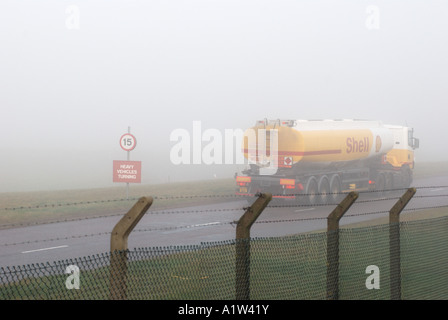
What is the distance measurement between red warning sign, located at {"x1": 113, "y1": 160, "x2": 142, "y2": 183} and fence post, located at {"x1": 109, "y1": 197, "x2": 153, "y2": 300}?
20.5 m

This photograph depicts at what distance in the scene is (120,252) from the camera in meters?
5.71

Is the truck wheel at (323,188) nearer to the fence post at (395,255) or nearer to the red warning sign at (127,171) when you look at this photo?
the red warning sign at (127,171)

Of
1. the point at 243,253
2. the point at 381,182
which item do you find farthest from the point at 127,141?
the point at 243,253

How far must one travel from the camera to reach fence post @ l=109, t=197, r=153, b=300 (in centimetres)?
562

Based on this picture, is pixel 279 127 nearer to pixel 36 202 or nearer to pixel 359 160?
pixel 359 160

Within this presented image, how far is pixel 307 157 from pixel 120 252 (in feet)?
70.1

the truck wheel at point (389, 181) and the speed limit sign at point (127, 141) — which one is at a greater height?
the speed limit sign at point (127, 141)

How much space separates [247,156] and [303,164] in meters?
2.31

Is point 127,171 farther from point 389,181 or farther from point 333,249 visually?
point 333,249

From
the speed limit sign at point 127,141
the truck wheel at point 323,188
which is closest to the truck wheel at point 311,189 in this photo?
the truck wheel at point 323,188

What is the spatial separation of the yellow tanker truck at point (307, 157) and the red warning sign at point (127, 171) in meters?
3.90

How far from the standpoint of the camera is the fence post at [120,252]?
5625 millimetres

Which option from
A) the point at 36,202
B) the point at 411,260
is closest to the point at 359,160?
the point at 36,202
